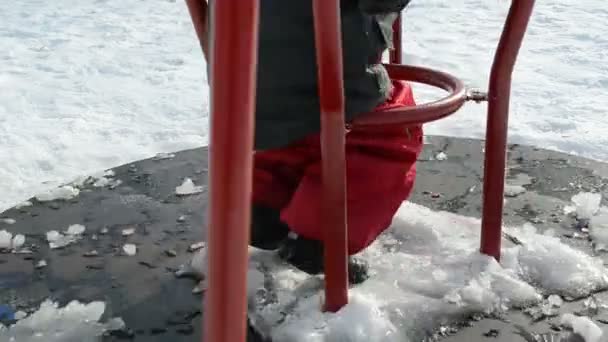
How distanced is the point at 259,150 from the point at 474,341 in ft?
1.23

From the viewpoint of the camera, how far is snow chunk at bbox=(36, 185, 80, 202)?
1.52 meters

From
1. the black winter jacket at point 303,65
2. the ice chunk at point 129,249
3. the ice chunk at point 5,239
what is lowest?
the ice chunk at point 129,249

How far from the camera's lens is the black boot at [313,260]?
1.15 meters

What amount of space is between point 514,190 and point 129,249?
2.23 ft

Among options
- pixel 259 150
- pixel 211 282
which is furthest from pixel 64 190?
pixel 211 282

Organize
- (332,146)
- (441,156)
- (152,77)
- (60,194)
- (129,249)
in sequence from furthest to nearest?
(152,77), (441,156), (60,194), (129,249), (332,146)

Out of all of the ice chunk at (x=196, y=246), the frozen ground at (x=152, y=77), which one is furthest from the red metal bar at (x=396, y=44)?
the frozen ground at (x=152, y=77)

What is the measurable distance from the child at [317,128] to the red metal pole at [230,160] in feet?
1.36

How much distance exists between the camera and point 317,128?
1105mm

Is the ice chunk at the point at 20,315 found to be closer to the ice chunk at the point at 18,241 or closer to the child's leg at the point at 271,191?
the ice chunk at the point at 18,241

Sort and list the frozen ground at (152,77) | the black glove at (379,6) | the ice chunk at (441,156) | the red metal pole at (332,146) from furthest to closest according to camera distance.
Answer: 1. the frozen ground at (152,77)
2. the ice chunk at (441,156)
3. the black glove at (379,6)
4. the red metal pole at (332,146)

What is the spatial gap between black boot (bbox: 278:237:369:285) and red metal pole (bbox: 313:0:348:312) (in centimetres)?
13

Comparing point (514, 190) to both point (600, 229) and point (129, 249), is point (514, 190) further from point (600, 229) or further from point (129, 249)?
point (129, 249)

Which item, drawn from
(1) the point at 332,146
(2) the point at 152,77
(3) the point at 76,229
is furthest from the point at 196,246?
(2) the point at 152,77
